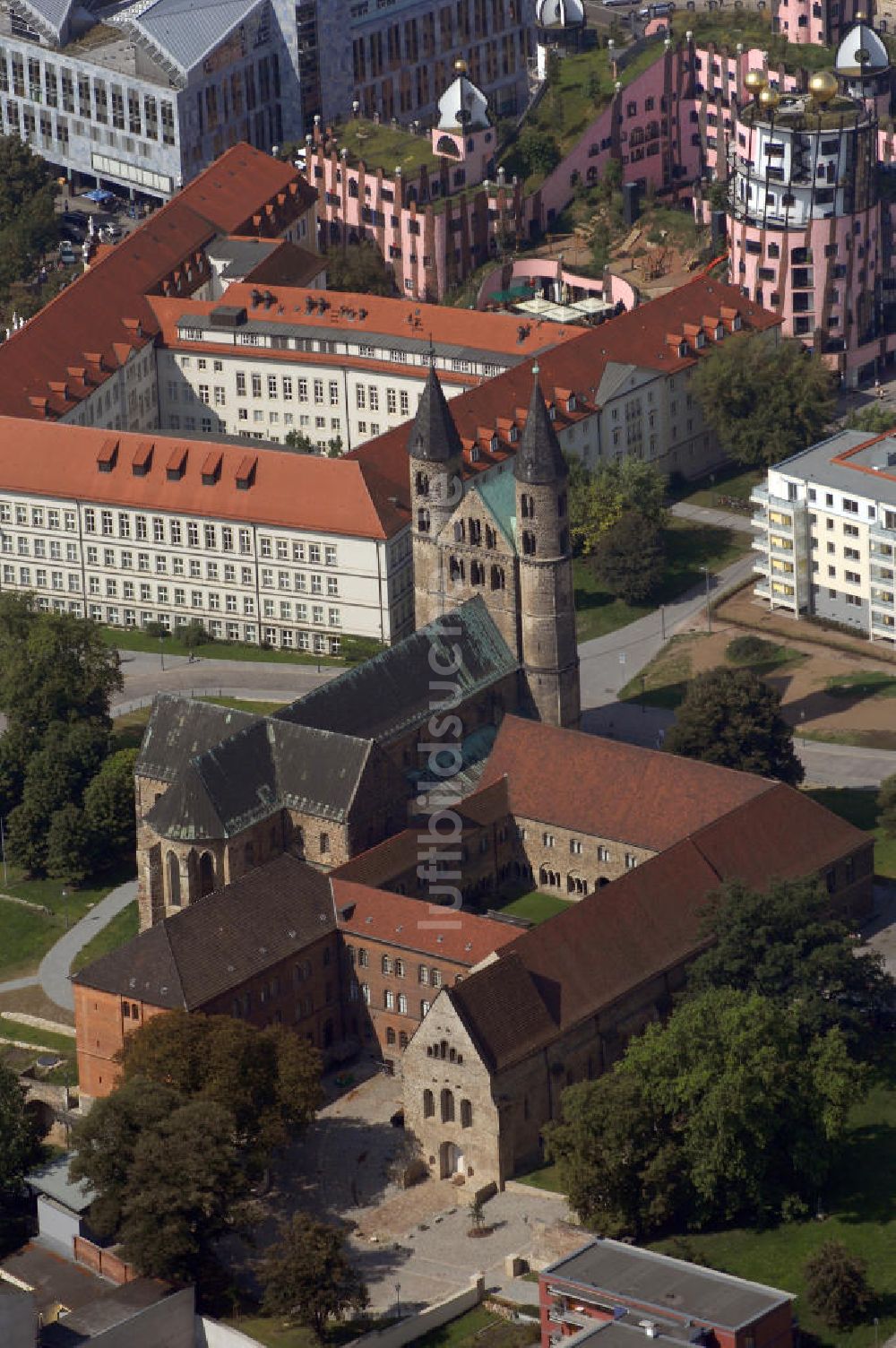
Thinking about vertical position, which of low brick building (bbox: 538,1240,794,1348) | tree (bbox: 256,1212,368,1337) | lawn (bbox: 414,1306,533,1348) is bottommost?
lawn (bbox: 414,1306,533,1348)

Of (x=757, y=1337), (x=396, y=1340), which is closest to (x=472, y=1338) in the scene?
(x=396, y=1340)

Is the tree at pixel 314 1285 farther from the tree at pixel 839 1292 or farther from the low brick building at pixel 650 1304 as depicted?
the tree at pixel 839 1292

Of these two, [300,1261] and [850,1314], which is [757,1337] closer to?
[850,1314]

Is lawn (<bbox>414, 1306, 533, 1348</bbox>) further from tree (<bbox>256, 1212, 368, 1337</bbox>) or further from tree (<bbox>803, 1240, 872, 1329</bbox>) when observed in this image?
tree (<bbox>803, 1240, 872, 1329</bbox>)

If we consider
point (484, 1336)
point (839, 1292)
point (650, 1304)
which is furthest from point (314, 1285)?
point (839, 1292)

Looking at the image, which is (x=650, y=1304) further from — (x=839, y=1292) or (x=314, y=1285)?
(x=314, y=1285)

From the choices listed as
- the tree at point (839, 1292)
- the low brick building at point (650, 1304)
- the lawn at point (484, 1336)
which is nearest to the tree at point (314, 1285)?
the lawn at point (484, 1336)

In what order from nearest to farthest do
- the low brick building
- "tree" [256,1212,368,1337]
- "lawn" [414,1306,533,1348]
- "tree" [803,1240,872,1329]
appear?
1. the low brick building
2. "tree" [803,1240,872,1329]
3. "lawn" [414,1306,533,1348]
4. "tree" [256,1212,368,1337]

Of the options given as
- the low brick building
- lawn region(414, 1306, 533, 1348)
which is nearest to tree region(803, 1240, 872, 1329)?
the low brick building
